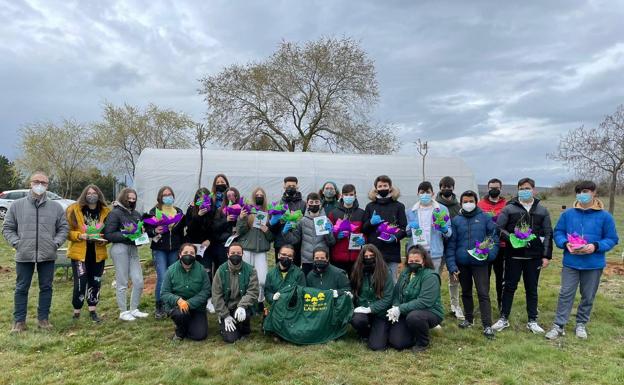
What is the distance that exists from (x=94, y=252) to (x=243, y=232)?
2017 mm

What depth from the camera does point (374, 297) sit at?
211 inches

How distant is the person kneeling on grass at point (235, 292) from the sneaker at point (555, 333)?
373 centimetres

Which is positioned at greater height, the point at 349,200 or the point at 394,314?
the point at 349,200

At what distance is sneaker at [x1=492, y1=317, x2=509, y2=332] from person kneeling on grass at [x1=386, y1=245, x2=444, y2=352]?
46.3 inches

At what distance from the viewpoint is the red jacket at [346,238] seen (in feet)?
19.7

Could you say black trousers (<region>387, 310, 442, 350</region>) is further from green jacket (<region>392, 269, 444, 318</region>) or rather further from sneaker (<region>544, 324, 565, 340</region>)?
sneaker (<region>544, 324, 565, 340</region>)

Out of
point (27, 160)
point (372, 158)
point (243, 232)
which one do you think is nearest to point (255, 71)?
A: point (372, 158)

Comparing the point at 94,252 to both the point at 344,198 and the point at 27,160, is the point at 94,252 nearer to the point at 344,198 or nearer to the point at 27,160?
the point at 344,198

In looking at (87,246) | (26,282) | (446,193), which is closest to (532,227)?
(446,193)

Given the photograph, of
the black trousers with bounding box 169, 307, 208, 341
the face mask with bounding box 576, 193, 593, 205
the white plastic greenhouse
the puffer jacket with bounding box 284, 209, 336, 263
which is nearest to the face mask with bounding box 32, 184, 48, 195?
the black trousers with bounding box 169, 307, 208, 341

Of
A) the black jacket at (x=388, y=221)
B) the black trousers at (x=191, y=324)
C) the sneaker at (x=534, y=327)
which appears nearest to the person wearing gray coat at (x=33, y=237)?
the black trousers at (x=191, y=324)

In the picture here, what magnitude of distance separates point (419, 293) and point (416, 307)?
174 millimetres

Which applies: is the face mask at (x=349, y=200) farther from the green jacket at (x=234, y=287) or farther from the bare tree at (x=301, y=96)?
the bare tree at (x=301, y=96)

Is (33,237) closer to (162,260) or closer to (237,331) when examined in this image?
(162,260)
